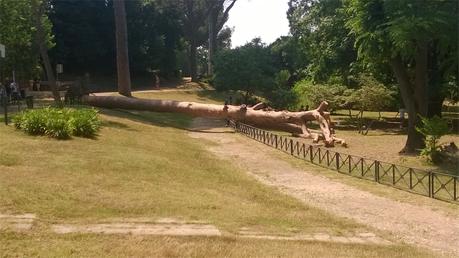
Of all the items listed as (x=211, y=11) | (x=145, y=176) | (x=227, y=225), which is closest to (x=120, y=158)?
(x=145, y=176)

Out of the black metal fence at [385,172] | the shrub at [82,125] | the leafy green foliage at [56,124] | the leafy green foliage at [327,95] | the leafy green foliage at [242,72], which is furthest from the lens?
the leafy green foliage at [242,72]

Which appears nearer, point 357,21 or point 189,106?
point 357,21

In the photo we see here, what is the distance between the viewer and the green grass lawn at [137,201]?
23.8 feet

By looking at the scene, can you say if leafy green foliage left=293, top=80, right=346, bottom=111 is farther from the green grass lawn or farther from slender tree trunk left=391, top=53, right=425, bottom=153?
the green grass lawn

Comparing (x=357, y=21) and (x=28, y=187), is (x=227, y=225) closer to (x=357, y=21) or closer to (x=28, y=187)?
(x=28, y=187)

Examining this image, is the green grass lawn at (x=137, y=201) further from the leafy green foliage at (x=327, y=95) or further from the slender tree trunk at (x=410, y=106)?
the leafy green foliage at (x=327, y=95)

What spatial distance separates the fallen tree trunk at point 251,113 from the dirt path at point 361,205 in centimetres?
516

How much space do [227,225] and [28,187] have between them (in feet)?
12.2

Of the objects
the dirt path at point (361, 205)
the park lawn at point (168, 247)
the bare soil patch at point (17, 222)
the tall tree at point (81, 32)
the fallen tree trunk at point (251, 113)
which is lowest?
the dirt path at point (361, 205)

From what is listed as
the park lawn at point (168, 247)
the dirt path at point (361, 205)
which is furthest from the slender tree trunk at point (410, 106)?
the park lawn at point (168, 247)

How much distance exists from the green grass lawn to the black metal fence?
11.8 feet

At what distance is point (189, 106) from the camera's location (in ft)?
96.2

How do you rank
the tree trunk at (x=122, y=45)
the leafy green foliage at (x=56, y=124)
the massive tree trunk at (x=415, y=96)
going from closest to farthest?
1. the leafy green foliage at (x=56, y=124)
2. the massive tree trunk at (x=415, y=96)
3. the tree trunk at (x=122, y=45)

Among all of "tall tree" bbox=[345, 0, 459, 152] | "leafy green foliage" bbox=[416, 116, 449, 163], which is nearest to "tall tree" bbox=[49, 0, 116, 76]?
"tall tree" bbox=[345, 0, 459, 152]
